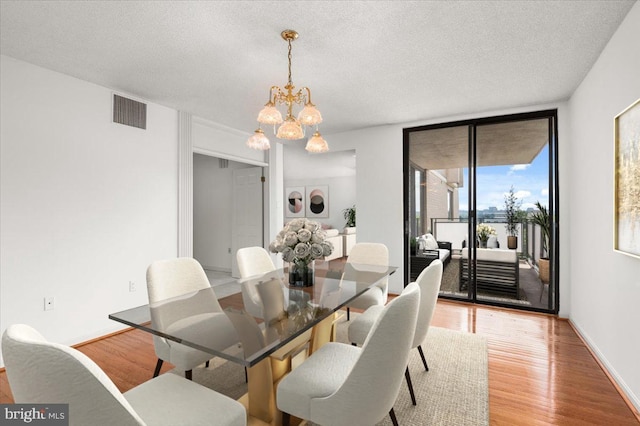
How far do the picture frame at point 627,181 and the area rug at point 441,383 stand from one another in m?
1.30

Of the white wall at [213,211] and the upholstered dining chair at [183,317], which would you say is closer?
the upholstered dining chair at [183,317]

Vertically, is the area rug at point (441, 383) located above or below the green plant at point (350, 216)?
below

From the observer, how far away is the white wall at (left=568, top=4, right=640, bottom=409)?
1991mm

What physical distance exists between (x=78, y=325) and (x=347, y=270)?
2614mm

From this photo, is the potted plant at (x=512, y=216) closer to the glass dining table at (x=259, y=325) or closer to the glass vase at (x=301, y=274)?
the glass dining table at (x=259, y=325)

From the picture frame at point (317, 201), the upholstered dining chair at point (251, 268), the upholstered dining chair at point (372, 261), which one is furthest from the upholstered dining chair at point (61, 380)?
the picture frame at point (317, 201)

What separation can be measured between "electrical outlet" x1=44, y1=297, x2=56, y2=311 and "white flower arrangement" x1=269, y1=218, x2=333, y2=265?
7.14 ft

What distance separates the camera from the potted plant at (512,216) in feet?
13.0

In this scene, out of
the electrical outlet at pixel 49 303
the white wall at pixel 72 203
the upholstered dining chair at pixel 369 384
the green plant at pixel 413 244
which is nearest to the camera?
the upholstered dining chair at pixel 369 384

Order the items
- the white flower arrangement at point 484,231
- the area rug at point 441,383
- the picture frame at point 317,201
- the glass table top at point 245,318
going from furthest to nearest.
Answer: the picture frame at point 317,201
the white flower arrangement at point 484,231
the area rug at point 441,383
the glass table top at point 245,318

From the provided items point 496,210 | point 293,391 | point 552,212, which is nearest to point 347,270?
point 293,391

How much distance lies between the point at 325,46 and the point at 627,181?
228 cm

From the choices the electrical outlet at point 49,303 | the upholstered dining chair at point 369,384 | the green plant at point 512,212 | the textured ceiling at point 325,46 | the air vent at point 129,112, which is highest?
the textured ceiling at point 325,46

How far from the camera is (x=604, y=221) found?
8.11 ft
